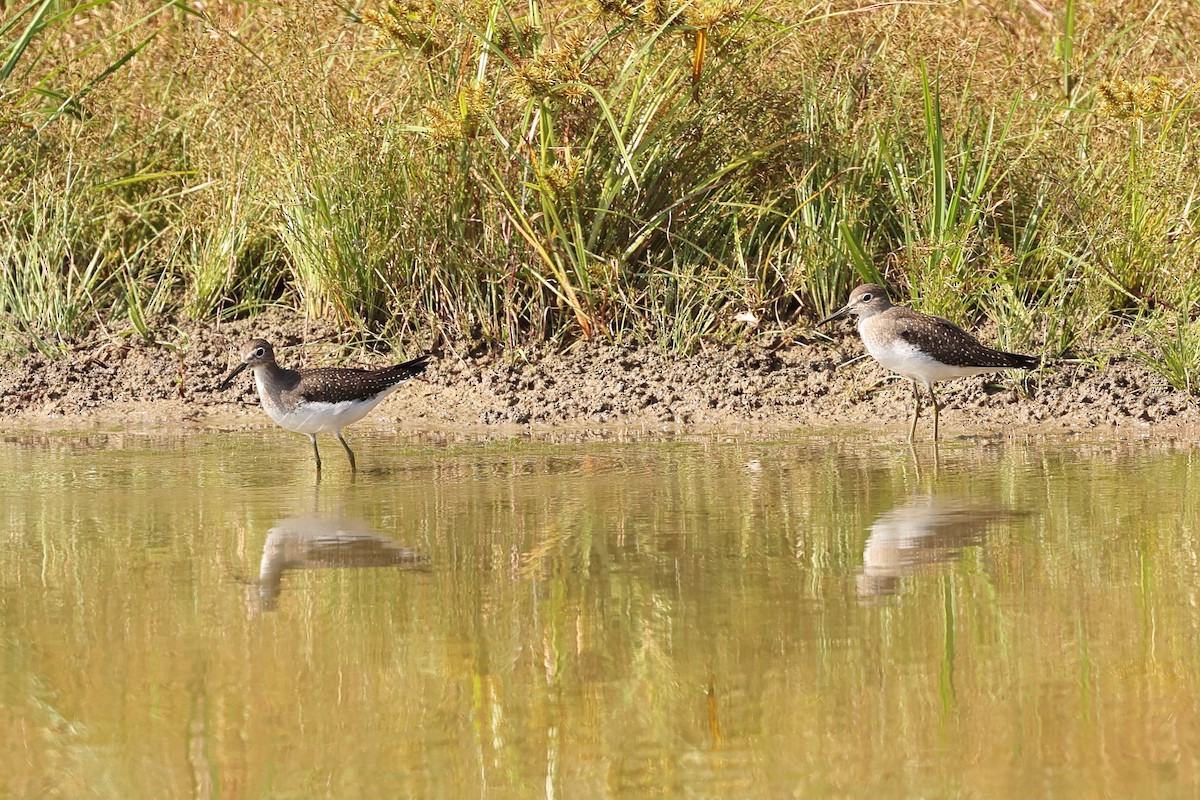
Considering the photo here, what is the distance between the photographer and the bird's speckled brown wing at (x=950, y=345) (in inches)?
345

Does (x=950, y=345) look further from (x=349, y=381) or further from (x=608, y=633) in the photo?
(x=608, y=633)

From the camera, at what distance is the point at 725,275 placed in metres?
9.79

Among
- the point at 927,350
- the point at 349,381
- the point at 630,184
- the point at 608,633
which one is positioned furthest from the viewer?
the point at 630,184

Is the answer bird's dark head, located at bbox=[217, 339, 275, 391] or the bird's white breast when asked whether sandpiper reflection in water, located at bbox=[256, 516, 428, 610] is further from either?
the bird's white breast

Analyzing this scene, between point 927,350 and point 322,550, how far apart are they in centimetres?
396

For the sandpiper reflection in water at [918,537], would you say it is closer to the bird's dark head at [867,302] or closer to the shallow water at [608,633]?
the shallow water at [608,633]

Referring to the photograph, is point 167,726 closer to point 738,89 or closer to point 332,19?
point 738,89

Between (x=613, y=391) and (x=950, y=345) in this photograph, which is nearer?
(x=950, y=345)

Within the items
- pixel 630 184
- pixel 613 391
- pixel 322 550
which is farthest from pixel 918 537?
pixel 630 184

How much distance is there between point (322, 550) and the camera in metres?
5.99

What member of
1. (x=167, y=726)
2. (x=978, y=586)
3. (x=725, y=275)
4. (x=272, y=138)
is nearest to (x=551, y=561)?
(x=978, y=586)

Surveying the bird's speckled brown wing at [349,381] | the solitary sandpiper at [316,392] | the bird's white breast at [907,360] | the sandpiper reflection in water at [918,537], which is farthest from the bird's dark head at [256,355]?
the sandpiper reflection in water at [918,537]

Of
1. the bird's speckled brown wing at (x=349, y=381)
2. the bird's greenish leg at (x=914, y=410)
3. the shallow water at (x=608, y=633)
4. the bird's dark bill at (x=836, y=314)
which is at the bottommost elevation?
the shallow water at (x=608, y=633)

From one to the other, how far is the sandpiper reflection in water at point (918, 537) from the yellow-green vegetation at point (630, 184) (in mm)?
2904
